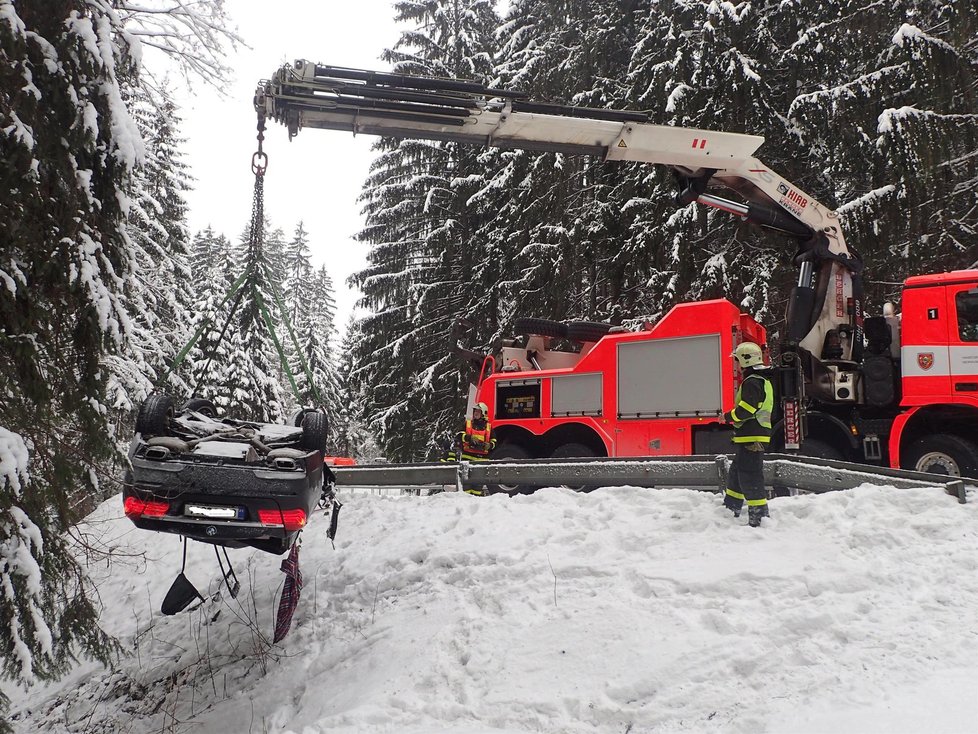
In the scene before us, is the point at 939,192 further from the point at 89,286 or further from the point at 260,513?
the point at 89,286

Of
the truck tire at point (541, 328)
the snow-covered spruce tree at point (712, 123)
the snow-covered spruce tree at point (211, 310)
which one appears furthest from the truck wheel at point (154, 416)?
the snow-covered spruce tree at point (211, 310)

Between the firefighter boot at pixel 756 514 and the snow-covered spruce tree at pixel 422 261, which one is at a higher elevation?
the snow-covered spruce tree at pixel 422 261

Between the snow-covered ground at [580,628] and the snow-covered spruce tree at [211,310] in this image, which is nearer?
the snow-covered ground at [580,628]

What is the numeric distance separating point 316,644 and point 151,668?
6.79 feet

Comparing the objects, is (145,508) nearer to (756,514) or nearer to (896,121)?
(756,514)

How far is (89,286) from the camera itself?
4664 mm

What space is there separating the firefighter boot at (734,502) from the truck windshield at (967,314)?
393cm

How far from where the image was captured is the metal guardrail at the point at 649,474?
21.6ft

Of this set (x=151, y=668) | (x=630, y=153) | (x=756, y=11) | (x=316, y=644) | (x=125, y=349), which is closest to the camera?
(x=125, y=349)

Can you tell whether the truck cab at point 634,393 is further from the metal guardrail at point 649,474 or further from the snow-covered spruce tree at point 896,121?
the snow-covered spruce tree at point 896,121

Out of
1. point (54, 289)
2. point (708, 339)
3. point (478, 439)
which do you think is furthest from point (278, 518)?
point (708, 339)

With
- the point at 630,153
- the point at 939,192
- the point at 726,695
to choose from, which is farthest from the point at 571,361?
the point at 726,695

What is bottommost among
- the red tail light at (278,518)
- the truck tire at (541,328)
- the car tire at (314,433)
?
the red tail light at (278,518)

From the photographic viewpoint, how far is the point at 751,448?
21.0ft
